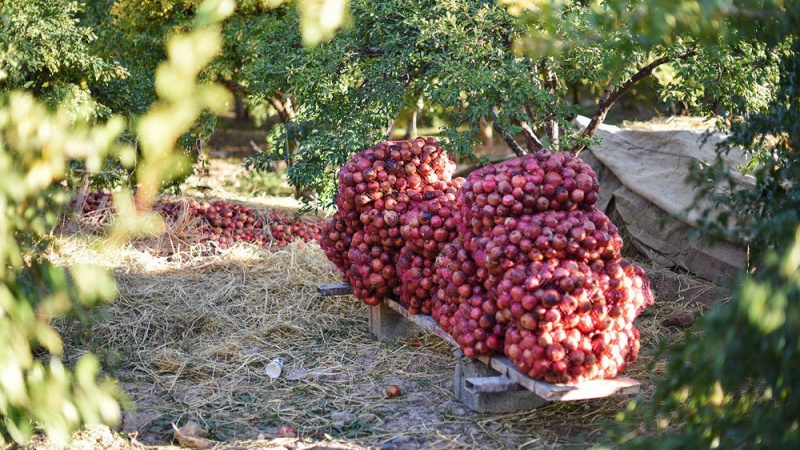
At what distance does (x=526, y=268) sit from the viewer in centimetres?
309

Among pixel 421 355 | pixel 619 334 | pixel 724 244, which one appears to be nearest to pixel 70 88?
pixel 421 355

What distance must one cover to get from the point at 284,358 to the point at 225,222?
2582 mm

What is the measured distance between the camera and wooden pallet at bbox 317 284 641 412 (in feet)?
9.62

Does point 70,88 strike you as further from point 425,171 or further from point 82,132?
point 82,132

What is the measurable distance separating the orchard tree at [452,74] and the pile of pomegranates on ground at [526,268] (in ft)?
2.78

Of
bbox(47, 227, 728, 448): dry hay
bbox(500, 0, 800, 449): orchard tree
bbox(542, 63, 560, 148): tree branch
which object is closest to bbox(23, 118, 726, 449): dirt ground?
bbox(47, 227, 728, 448): dry hay

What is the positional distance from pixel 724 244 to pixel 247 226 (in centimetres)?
381

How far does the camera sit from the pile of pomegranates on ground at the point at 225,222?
631cm

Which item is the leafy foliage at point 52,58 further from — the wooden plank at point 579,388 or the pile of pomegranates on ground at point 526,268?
the wooden plank at point 579,388

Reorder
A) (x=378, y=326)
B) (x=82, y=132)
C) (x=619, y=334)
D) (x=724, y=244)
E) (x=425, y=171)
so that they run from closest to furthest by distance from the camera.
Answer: (x=82, y=132) < (x=619, y=334) < (x=425, y=171) < (x=378, y=326) < (x=724, y=244)

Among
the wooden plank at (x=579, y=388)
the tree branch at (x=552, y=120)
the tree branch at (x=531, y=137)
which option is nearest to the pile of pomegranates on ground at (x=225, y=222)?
the tree branch at (x=531, y=137)

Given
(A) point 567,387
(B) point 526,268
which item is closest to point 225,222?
(B) point 526,268

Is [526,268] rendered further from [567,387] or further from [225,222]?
[225,222]

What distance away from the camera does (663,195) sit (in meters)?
5.81
